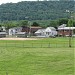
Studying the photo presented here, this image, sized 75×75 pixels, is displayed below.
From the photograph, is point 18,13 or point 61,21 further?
point 18,13

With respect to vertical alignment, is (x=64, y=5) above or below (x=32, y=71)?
above

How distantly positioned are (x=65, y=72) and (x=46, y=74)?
1.51 m

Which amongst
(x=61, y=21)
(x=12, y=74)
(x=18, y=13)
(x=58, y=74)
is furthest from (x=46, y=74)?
(x=18, y=13)

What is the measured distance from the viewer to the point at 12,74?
18594 mm

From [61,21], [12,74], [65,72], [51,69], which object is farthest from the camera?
[61,21]

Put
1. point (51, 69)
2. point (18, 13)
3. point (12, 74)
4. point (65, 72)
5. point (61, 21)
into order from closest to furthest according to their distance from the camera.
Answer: point (12, 74) < point (65, 72) < point (51, 69) < point (61, 21) < point (18, 13)

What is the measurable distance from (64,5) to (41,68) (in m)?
176

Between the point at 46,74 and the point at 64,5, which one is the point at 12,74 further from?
the point at 64,5

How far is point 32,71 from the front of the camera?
65.6 ft

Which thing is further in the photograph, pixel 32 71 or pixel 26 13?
pixel 26 13

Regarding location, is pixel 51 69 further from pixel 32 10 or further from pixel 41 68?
pixel 32 10

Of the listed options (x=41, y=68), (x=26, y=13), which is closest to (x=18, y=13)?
(x=26, y=13)

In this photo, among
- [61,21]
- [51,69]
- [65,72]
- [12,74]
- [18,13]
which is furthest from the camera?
[18,13]

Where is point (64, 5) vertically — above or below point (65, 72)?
above
